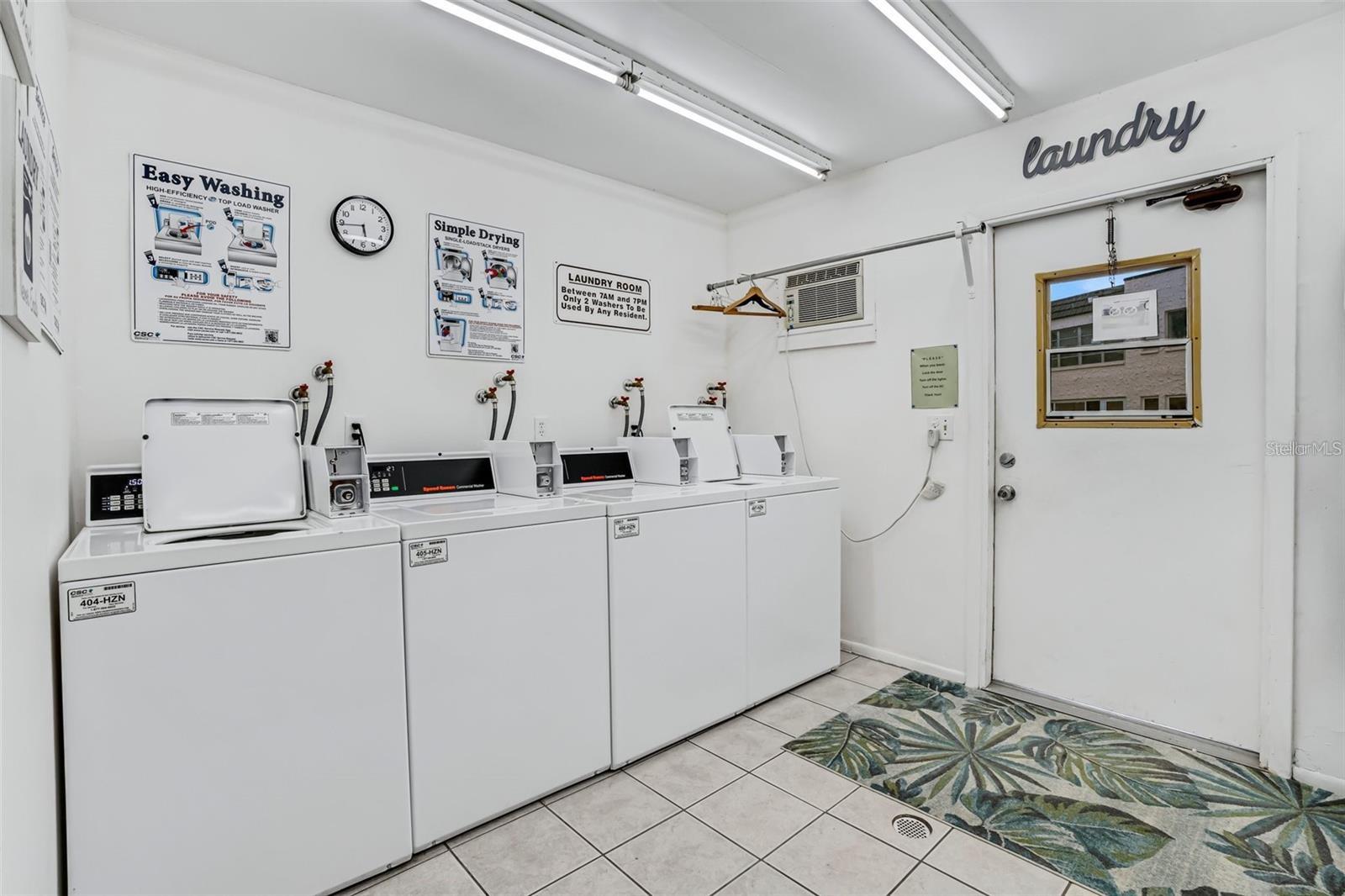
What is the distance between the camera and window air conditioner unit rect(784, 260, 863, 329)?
354 centimetres

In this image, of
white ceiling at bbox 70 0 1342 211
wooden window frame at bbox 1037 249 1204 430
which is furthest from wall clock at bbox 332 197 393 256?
wooden window frame at bbox 1037 249 1204 430

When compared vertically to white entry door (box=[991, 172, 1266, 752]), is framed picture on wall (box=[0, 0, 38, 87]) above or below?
above

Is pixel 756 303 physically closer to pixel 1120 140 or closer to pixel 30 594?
pixel 1120 140

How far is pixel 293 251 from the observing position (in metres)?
2.52

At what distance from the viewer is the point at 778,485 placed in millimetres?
3010

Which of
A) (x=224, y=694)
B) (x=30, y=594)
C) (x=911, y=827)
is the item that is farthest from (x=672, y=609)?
(x=30, y=594)

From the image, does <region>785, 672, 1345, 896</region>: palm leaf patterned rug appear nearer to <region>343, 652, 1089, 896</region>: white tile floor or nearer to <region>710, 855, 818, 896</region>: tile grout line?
<region>343, 652, 1089, 896</region>: white tile floor

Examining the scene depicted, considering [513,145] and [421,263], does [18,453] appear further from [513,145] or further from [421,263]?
[513,145]

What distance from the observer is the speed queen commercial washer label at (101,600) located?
1.40m

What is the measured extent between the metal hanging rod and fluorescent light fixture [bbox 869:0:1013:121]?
479 mm

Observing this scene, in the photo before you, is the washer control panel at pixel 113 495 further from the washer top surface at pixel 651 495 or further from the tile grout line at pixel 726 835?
the tile grout line at pixel 726 835

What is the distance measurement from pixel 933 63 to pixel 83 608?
3.15m

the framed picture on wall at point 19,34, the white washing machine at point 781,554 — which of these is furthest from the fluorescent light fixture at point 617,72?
the white washing machine at point 781,554

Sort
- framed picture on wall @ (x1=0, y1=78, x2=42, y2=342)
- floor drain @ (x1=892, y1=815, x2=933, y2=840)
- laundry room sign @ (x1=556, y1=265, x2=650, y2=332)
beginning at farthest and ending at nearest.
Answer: laundry room sign @ (x1=556, y1=265, x2=650, y2=332), floor drain @ (x1=892, y1=815, x2=933, y2=840), framed picture on wall @ (x1=0, y1=78, x2=42, y2=342)
